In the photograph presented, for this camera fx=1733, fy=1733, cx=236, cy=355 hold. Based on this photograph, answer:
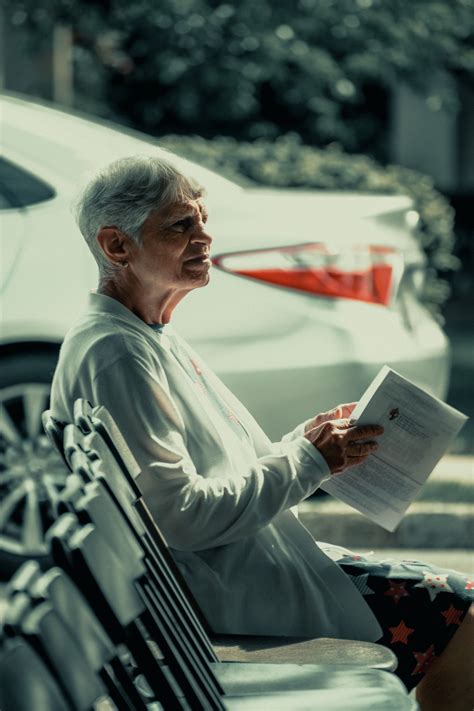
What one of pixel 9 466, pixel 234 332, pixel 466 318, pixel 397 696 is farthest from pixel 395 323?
pixel 466 318

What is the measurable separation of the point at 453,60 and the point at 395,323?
603 cm

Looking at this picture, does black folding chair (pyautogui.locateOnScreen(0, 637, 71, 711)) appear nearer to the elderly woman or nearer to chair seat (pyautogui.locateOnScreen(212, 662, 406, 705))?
chair seat (pyautogui.locateOnScreen(212, 662, 406, 705))

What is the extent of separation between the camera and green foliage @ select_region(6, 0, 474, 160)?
36.9ft

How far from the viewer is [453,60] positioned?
11.9m

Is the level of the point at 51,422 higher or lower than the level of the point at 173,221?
lower

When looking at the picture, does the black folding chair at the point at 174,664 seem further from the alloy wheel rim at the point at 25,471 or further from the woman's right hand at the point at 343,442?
the alloy wheel rim at the point at 25,471

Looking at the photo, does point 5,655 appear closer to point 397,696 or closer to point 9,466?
point 397,696

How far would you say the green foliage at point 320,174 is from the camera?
9883mm

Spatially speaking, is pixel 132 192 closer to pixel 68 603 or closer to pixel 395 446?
pixel 395 446

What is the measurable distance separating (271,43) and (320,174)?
176 centimetres

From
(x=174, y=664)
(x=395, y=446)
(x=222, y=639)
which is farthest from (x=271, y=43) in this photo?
(x=174, y=664)

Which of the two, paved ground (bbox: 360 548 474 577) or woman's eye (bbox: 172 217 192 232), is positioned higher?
woman's eye (bbox: 172 217 192 232)

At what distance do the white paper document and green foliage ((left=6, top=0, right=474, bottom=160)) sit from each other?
825 centimetres

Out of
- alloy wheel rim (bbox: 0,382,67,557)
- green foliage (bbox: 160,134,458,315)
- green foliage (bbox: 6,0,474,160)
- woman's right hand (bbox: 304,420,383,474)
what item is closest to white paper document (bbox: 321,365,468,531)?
woman's right hand (bbox: 304,420,383,474)
